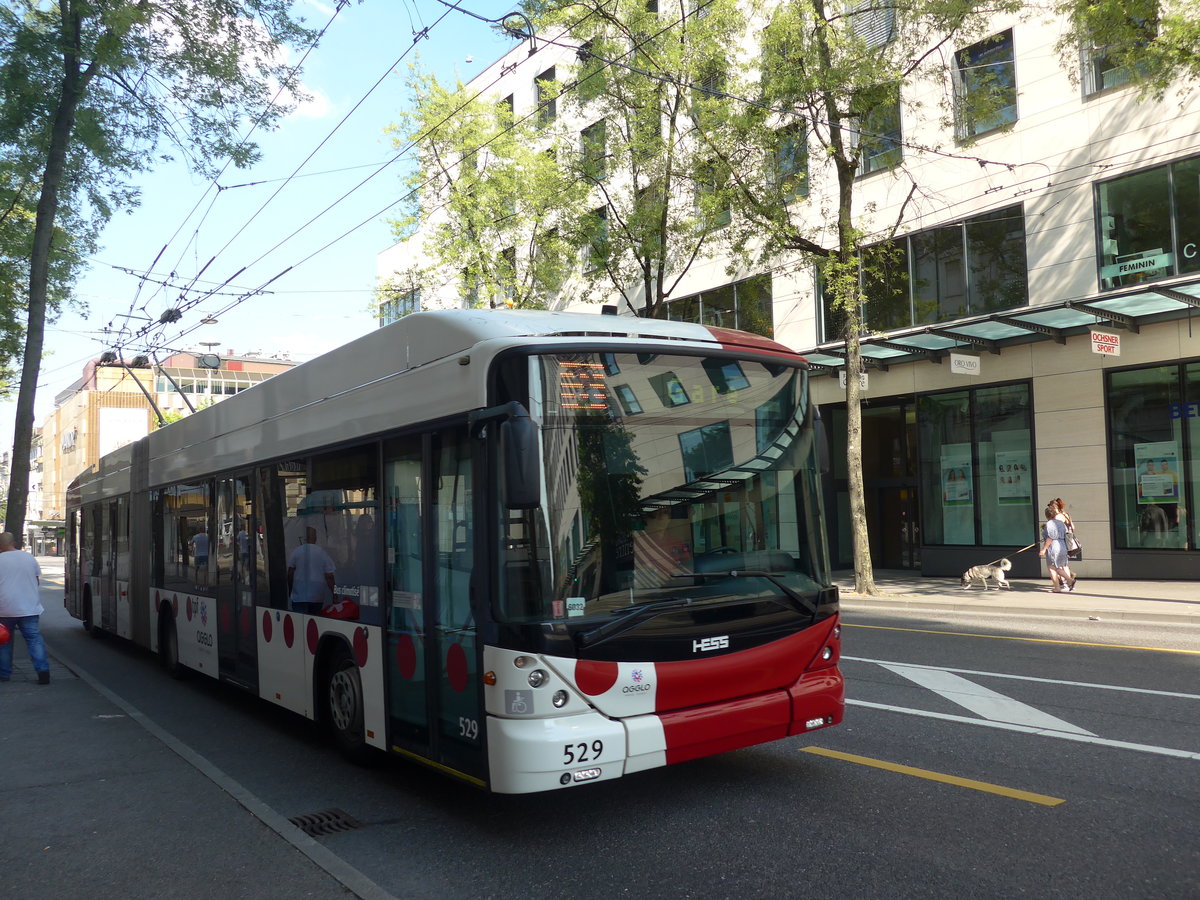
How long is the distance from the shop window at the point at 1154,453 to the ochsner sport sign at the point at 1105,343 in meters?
1.26

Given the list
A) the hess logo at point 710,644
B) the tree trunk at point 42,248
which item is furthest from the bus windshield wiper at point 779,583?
the tree trunk at point 42,248

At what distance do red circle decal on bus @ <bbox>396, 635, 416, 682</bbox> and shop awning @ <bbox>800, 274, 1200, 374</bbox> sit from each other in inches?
590

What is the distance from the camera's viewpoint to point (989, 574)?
19.1 metres

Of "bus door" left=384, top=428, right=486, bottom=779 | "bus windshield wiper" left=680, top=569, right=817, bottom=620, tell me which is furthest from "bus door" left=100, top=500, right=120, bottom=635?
"bus windshield wiper" left=680, top=569, right=817, bottom=620

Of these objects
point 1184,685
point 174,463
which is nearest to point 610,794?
point 1184,685

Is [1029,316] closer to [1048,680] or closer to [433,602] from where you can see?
[1048,680]

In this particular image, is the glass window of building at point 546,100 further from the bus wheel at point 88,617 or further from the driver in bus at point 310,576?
the driver in bus at point 310,576

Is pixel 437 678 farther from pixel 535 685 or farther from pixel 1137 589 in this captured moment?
pixel 1137 589

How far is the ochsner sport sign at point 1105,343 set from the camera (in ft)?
57.7

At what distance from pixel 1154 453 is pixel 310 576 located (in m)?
16.6

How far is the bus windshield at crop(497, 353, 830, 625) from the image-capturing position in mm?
5027

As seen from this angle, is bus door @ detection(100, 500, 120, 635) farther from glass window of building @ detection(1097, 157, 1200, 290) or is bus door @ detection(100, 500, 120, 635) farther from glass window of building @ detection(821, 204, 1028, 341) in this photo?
glass window of building @ detection(1097, 157, 1200, 290)

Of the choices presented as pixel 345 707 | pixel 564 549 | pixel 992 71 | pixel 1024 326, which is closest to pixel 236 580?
pixel 345 707

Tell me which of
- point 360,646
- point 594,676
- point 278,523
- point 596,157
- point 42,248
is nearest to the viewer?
point 594,676
